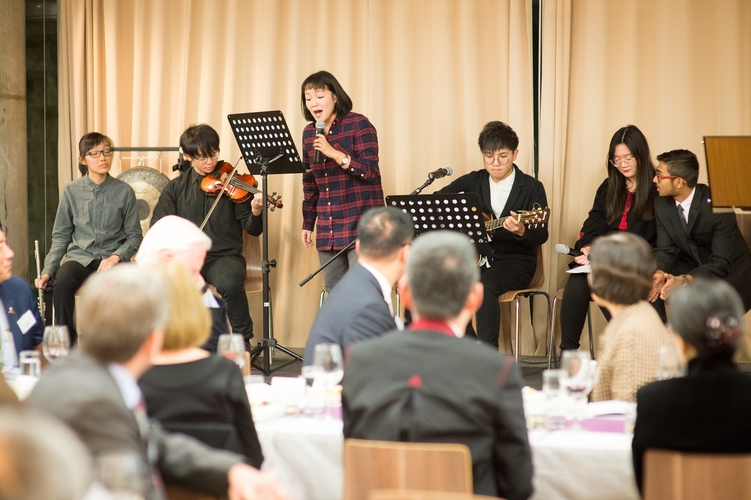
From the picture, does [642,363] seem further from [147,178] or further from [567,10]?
[147,178]

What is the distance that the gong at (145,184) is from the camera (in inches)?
253

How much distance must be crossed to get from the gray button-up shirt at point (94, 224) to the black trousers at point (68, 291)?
9 cm

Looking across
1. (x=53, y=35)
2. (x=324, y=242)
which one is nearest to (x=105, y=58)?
(x=53, y=35)

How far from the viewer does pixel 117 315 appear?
1.63 metres

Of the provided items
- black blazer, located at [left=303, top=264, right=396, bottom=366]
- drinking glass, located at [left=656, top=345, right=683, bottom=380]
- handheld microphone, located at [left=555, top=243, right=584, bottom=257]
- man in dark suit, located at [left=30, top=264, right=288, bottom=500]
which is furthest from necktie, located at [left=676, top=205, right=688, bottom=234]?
man in dark suit, located at [left=30, top=264, right=288, bottom=500]

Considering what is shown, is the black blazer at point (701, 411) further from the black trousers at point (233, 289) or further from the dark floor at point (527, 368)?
the black trousers at point (233, 289)

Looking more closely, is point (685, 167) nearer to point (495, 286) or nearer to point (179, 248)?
point (495, 286)

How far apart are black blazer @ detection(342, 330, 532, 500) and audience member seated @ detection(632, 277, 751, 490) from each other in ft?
0.97

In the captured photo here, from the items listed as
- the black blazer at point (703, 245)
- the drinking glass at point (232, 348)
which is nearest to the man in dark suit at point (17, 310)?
the drinking glass at point (232, 348)

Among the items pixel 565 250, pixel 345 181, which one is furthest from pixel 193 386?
pixel 345 181

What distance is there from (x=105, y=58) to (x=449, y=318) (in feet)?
17.6

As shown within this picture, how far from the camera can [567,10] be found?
582 centimetres

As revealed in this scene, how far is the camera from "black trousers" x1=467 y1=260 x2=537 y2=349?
17.1ft

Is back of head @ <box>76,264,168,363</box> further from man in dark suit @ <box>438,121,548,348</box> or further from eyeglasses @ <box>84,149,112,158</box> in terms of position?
eyeglasses @ <box>84,149,112,158</box>
